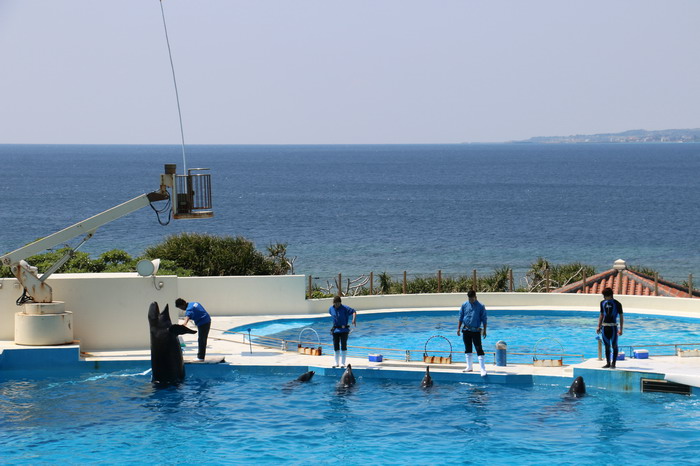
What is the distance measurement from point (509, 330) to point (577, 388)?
703 cm

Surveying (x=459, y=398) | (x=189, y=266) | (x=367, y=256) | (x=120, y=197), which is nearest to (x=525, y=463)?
(x=459, y=398)

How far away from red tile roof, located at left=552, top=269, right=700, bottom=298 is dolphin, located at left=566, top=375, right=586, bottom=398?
10.4 metres

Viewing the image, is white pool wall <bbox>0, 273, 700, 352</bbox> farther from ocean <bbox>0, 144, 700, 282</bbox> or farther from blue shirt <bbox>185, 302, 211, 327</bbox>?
ocean <bbox>0, 144, 700, 282</bbox>

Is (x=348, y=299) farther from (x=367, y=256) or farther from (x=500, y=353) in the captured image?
(x=367, y=256)

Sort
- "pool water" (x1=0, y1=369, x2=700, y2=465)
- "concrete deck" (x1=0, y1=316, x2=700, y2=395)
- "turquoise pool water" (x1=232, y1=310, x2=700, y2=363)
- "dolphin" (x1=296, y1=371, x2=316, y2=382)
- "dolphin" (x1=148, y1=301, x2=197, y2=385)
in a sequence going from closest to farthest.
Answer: "pool water" (x1=0, y1=369, x2=700, y2=465), "concrete deck" (x1=0, y1=316, x2=700, y2=395), "dolphin" (x1=148, y1=301, x2=197, y2=385), "dolphin" (x1=296, y1=371, x2=316, y2=382), "turquoise pool water" (x1=232, y1=310, x2=700, y2=363)

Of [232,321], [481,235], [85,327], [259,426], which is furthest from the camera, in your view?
[481,235]

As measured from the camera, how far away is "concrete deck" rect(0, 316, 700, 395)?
15.2 m

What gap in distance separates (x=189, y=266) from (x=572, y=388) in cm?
1249

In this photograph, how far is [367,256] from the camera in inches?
2507

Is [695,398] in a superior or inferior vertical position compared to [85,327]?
inferior

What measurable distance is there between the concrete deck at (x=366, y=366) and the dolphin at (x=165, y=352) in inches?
21.7

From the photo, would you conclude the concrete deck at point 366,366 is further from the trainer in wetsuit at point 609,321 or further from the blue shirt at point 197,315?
the blue shirt at point 197,315

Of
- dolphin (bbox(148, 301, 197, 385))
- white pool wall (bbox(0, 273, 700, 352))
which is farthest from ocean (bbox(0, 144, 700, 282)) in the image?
dolphin (bbox(148, 301, 197, 385))

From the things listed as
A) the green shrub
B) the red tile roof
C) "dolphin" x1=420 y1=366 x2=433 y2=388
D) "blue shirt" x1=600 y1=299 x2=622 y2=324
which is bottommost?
"dolphin" x1=420 y1=366 x2=433 y2=388
